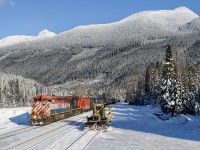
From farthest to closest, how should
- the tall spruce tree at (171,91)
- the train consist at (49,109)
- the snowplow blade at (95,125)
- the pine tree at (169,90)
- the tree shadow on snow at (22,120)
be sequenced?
the pine tree at (169,90) < the tall spruce tree at (171,91) < the tree shadow on snow at (22,120) < the train consist at (49,109) < the snowplow blade at (95,125)

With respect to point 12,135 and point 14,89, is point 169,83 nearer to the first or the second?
point 12,135

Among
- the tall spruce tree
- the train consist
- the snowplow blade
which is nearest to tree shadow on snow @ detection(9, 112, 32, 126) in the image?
the train consist

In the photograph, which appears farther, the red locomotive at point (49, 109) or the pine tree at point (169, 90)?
the pine tree at point (169, 90)

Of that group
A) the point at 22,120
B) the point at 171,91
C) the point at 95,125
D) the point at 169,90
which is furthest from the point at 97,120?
the point at 169,90

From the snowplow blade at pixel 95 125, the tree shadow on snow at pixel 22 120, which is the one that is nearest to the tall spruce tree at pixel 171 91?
the snowplow blade at pixel 95 125

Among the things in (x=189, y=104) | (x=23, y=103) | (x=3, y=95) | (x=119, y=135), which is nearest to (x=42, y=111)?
(x=119, y=135)

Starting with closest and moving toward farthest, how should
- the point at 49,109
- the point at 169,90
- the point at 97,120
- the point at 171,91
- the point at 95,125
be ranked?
the point at 95,125
the point at 97,120
the point at 49,109
the point at 171,91
the point at 169,90

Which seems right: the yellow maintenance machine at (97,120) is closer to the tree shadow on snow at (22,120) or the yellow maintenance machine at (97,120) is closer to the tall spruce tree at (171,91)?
the tree shadow on snow at (22,120)

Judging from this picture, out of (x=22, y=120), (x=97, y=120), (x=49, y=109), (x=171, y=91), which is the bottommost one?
(x=22, y=120)

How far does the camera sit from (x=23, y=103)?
494 feet

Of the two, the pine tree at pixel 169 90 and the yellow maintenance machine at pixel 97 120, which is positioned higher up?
the pine tree at pixel 169 90

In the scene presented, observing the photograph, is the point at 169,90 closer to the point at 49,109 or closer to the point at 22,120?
the point at 49,109

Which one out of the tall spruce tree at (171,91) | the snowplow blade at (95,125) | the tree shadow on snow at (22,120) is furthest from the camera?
the tall spruce tree at (171,91)

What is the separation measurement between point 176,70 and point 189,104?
697 centimetres
